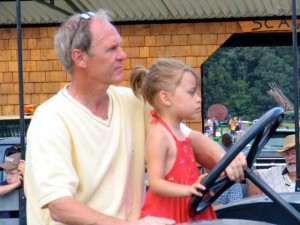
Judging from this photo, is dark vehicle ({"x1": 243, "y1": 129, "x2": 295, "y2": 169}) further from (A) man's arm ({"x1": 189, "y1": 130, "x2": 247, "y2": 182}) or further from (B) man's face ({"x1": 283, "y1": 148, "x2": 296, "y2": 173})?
(A) man's arm ({"x1": 189, "y1": 130, "x2": 247, "y2": 182})

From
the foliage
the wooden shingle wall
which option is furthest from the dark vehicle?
the foliage

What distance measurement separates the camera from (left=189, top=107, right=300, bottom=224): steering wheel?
2.83 meters

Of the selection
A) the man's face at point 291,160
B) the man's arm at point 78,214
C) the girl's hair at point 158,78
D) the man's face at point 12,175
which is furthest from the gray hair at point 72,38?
the man's face at point 12,175

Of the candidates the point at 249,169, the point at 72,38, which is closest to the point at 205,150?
the point at 249,169

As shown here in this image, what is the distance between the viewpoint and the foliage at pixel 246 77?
33.5 metres

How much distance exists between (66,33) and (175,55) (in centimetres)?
914

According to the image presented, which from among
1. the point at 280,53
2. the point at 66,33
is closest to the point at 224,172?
the point at 66,33

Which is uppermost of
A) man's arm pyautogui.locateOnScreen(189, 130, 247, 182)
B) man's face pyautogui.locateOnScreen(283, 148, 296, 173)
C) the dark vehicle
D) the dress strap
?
the dress strap

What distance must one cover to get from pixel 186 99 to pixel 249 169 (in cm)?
38

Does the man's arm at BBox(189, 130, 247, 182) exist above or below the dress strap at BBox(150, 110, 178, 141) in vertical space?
below

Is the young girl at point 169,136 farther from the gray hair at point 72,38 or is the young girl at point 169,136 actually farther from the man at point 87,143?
the gray hair at point 72,38

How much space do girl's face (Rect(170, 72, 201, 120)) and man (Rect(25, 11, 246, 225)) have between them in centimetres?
18

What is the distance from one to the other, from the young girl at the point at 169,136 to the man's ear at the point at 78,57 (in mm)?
344

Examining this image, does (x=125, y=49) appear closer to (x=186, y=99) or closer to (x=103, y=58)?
(x=186, y=99)
